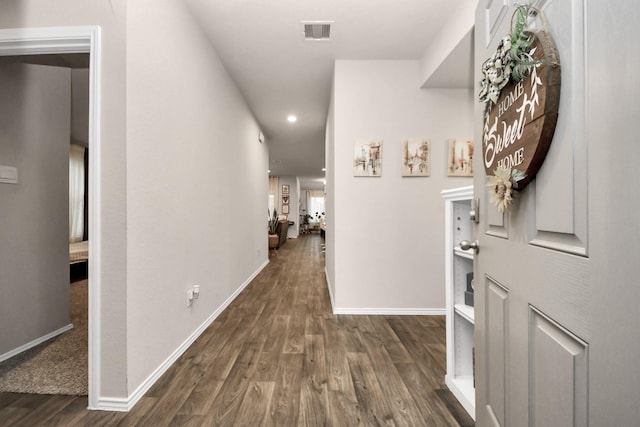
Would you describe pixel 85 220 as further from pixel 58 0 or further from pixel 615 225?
pixel 615 225

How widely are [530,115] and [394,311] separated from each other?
2570 millimetres

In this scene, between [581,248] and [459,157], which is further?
[459,157]

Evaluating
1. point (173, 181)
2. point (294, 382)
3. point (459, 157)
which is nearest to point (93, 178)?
point (173, 181)

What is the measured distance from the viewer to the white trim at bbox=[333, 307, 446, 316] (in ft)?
9.50

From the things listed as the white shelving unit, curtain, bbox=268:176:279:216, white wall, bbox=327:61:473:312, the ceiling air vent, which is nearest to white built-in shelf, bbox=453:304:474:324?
the white shelving unit

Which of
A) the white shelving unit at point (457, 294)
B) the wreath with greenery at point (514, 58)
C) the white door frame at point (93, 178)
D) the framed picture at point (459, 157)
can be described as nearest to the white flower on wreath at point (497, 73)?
the wreath with greenery at point (514, 58)

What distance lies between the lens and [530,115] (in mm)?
699

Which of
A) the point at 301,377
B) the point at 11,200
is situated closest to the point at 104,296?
the point at 301,377


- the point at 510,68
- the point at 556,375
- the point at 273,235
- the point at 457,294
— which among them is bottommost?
the point at 273,235

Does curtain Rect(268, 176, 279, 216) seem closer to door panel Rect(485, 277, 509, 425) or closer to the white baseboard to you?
the white baseboard

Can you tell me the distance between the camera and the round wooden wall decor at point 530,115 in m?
0.63

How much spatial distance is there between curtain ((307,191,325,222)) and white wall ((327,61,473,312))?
13.0 metres

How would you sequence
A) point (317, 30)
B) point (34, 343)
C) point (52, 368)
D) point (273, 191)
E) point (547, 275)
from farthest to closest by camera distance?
1. point (273, 191)
2. point (317, 30)
3. point (34, 343)
4. point (52, 368)
5. point (547, 275)

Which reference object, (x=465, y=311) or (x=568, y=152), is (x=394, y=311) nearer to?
(x=465, y=311)
